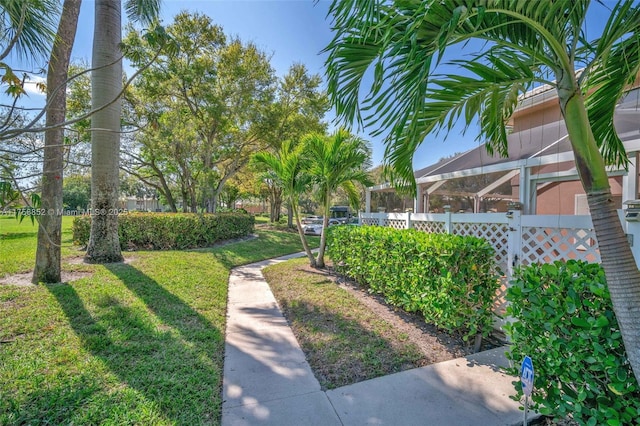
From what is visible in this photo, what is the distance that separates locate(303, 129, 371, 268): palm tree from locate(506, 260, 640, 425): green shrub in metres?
5.36

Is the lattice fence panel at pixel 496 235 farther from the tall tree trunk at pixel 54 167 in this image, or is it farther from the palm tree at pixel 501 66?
the tall tree trunk at pixel 54 167

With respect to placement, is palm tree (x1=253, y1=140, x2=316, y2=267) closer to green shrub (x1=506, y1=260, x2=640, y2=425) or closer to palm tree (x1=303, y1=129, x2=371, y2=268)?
palm tree (x1=303, y1=129, x2=371, y2=268)

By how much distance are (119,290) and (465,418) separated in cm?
546

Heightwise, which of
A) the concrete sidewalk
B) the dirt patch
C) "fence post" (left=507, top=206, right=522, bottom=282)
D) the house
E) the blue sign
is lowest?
the concrete sidewalk

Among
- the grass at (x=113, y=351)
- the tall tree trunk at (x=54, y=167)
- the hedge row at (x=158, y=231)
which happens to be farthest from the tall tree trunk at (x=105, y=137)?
the hedge row at (x=158, y=231)

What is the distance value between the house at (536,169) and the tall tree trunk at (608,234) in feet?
4.97

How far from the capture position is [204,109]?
42.3ft

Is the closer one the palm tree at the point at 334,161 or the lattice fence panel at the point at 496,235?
the lattice fence panel at the point at 496,235

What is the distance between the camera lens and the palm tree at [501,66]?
162cm

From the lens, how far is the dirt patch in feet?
17.5

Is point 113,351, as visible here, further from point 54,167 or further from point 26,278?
point 26,278

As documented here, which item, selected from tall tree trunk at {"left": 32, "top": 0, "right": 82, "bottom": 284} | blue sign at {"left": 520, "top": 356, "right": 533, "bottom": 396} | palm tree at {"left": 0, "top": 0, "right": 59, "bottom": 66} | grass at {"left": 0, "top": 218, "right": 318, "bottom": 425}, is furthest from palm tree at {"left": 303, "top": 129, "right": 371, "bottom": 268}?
blue sign at {"left": 520, "top": 356, "right": 533, "bottom": 396}

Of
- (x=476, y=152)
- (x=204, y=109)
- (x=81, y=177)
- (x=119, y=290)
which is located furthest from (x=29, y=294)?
(x=81, y=177)

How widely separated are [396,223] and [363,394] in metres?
4.79
